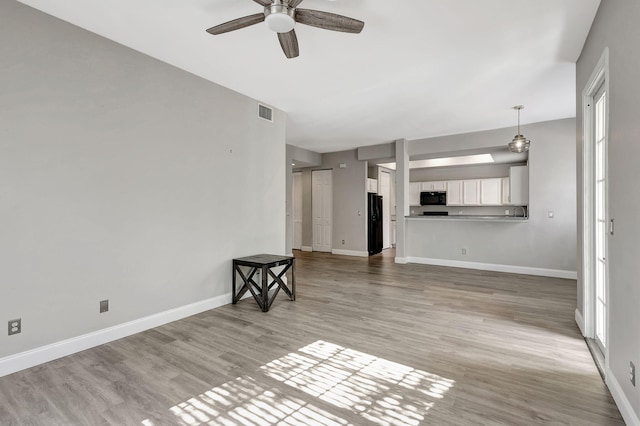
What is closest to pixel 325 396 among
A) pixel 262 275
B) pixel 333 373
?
pixel 333 373

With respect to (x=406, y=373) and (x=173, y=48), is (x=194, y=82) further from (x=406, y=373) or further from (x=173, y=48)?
(x=406, y=373)

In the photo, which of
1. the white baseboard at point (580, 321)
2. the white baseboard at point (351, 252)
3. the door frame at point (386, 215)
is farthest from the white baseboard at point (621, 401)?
the door frame at point (386, 215)

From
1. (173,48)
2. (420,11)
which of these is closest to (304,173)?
(173,48)

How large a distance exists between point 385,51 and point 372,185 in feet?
18.6

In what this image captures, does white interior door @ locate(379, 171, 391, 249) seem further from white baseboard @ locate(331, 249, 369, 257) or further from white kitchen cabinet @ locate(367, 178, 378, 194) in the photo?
white baseboard @ locate(331, 249, 369, 257)

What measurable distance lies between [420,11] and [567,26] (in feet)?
4.40

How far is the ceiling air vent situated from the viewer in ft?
14.8

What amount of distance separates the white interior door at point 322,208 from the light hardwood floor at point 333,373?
485 cm

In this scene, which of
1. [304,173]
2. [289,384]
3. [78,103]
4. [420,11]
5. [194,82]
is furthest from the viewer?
[304,173]

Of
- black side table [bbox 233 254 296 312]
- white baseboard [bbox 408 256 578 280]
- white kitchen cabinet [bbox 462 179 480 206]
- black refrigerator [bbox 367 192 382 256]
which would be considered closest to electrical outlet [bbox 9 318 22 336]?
black side table [bbox 233 254 296 312]

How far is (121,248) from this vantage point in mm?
2959

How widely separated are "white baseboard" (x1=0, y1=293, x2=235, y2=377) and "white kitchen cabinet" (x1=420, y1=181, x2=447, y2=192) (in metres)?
6.87

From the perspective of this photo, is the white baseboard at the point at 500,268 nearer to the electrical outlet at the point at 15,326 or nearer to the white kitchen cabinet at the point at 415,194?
the white kitchen cabinet at the point at 415,194

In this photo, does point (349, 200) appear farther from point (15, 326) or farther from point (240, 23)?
point (15, 326)
